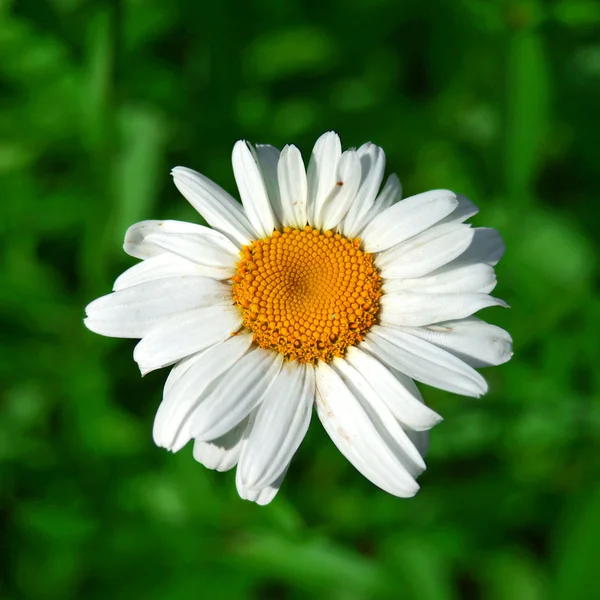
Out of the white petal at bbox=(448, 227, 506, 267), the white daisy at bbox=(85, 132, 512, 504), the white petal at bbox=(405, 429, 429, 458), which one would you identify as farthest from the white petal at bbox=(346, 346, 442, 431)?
the white petal at bbox=(448, 227, 506, 267)

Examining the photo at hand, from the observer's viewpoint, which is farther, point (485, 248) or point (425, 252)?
point (485, 248)

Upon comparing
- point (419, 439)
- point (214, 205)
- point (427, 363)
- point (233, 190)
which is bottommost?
point (419, 439)

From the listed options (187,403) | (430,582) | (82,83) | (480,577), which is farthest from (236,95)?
(480,577)

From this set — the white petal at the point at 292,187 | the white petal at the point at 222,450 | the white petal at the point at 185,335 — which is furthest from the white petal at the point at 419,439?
the white petal at the point at 292,187

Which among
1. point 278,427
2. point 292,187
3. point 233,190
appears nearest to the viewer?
point 278,427

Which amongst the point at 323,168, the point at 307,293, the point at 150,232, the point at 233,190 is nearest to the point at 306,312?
the point at 307,293

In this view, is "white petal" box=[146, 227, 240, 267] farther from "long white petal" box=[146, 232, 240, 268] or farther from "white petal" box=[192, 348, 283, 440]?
"white petal" box=[192, 348, 283, 440]

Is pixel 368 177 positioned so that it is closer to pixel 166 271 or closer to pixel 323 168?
pixel 323 168
